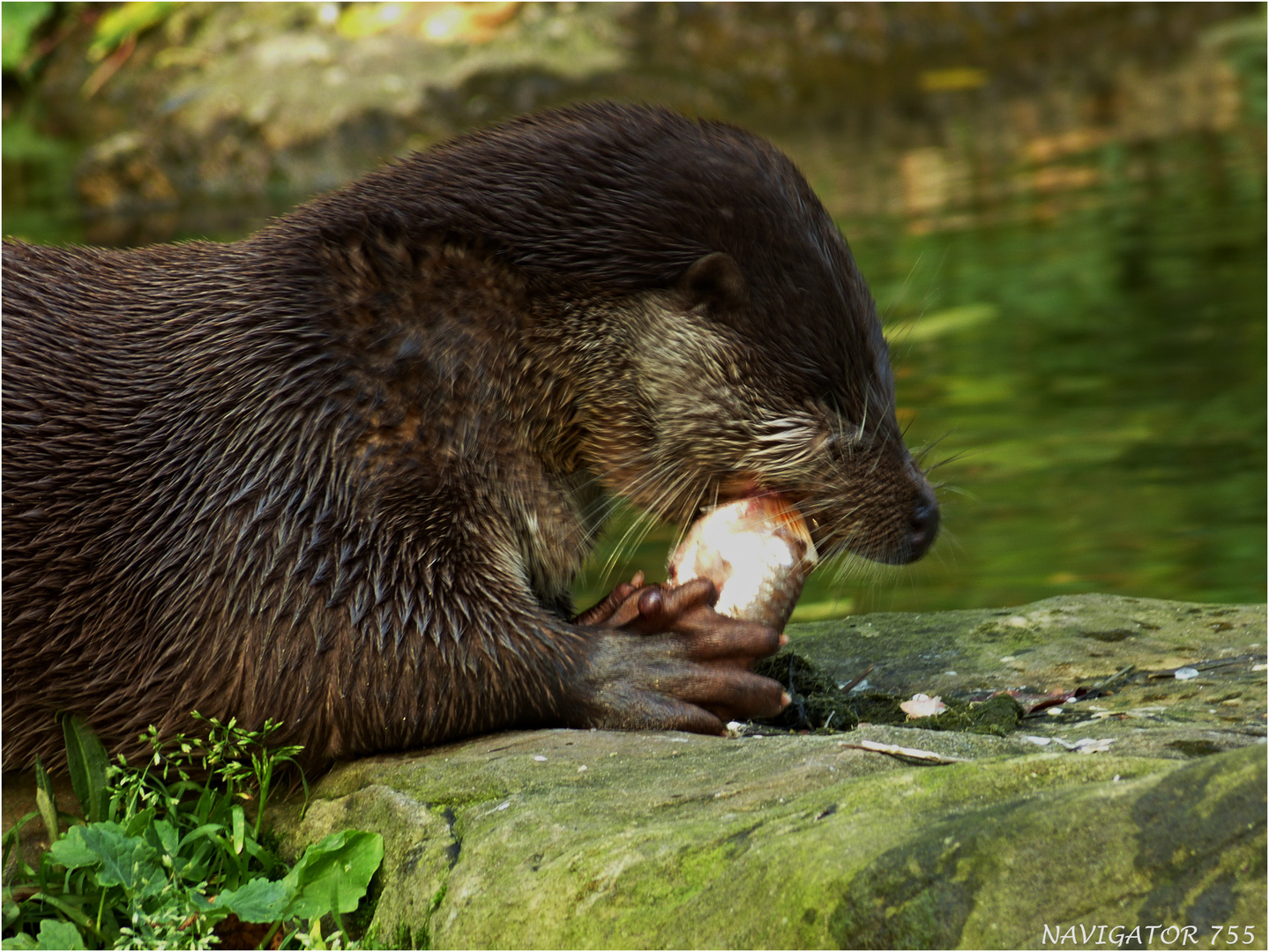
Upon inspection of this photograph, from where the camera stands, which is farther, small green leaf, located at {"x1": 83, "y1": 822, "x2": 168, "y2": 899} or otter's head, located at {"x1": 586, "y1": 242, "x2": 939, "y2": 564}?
otter's head, located at {"x1": 586, "y1": 242, "x2": 939, "y2": 564}

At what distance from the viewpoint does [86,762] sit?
10.2 ft

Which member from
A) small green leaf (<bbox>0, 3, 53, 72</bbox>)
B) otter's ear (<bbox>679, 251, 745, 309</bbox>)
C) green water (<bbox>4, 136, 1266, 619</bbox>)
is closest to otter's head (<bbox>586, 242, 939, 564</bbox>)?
otter's ear (<bbox>679, 251, 745, 309</bbox>)

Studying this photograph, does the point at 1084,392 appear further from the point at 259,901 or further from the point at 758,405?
the point at 259,901

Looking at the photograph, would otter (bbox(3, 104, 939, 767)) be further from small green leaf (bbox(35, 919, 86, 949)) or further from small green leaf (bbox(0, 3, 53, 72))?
small green leaf (bbox(0, 3, 53, 72))

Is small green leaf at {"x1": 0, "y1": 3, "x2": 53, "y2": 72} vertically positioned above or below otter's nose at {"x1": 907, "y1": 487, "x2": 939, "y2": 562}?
above

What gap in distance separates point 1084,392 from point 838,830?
5.98m

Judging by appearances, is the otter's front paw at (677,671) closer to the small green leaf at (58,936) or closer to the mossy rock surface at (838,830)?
the mossy rock surface at (838,830)

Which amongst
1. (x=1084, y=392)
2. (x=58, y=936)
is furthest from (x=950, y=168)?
(x=58, y=936)

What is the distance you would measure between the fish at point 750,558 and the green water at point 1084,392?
244 mm

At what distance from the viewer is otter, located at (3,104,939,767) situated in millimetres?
3088

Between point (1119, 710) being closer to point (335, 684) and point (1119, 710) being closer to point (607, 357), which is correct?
point (607, 357)

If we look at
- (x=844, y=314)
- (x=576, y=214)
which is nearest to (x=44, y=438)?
(x=576, y=214)

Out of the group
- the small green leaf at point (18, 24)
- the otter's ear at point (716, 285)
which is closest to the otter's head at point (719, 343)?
the otter's ear at point (716, 285)

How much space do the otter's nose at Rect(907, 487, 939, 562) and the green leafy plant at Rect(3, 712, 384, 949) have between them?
149 cm
